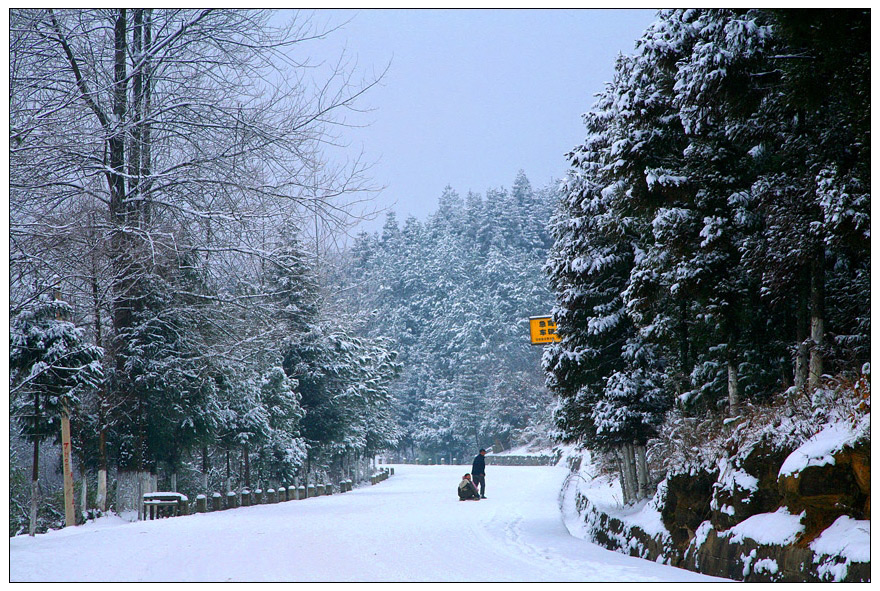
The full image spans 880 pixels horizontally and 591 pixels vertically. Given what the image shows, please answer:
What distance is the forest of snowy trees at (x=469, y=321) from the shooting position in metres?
65.0

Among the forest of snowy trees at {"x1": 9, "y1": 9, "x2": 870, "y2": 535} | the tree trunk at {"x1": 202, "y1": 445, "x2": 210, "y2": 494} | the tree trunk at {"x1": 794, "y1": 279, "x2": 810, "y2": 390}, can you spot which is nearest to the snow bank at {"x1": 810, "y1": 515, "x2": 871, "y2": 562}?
the forest of snowy trees at {"x1": 9, "y1": 9, "x2": 870, "y2": 535}

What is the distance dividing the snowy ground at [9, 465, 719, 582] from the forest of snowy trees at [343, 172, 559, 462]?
152 feet

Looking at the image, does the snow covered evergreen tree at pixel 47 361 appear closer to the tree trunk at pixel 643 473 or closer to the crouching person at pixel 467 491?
the tree trunk at pixel 643 473

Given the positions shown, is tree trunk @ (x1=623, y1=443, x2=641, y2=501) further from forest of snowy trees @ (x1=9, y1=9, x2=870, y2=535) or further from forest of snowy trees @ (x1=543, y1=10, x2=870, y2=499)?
forest of snowy trees @ (x1=543, y1=10, x2=870, y2=499)

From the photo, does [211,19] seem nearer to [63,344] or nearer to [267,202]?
[267,202]

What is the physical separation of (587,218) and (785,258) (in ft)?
17.2

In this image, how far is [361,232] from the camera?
12.7 m

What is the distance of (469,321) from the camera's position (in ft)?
229

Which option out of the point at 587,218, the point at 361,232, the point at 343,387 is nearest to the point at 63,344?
the point at 361,232

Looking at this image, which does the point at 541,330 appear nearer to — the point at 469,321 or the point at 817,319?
the point at 817,319

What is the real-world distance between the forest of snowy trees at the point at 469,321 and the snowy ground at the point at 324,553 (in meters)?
46.2

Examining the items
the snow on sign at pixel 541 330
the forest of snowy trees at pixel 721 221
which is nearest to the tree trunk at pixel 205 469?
the snow on sign at pixel 541 330

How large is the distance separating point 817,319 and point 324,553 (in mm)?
6596

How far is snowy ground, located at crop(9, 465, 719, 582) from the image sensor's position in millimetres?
8391
